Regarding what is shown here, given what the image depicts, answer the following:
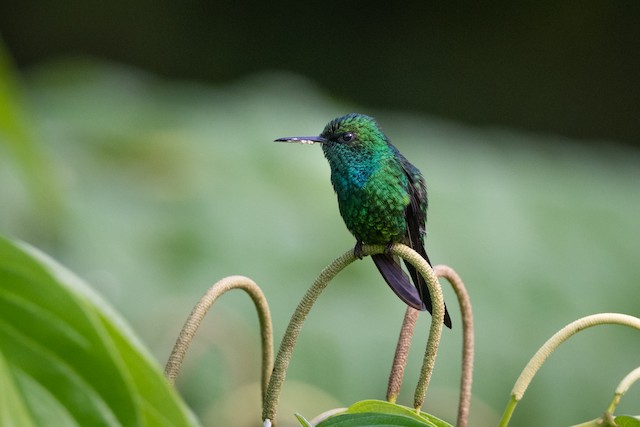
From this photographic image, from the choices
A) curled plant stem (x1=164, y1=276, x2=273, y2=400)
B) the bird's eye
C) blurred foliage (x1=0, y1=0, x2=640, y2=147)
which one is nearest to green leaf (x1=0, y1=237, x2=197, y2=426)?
curled plant stem (x1=164, y1=276, x2=273, y2=400)

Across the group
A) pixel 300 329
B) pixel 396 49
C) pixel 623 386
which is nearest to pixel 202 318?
Result: pixel 300 329

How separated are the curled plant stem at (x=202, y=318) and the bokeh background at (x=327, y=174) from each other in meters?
0.57

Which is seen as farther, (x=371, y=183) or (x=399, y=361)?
(x=371, y=183)

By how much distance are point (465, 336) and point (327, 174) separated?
352 centimetres

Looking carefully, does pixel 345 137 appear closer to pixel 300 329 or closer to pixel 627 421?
pixel 300 329

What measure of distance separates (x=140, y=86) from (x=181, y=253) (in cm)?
181

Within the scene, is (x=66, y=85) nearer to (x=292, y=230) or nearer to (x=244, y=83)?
(x=244, y=83)

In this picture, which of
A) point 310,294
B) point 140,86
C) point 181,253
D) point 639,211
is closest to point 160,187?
point 181,253

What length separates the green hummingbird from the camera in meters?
1.26

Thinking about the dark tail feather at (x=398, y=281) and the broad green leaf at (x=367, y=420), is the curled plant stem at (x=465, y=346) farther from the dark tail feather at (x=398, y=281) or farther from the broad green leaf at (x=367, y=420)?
the broad green leaf at (x=367, y=420)

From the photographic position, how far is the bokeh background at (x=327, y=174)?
3.84 metres

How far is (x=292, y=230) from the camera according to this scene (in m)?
4.34

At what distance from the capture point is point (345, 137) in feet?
4.19

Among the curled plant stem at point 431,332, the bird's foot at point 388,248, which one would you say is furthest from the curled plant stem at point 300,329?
the bird's foot at point 388,248
